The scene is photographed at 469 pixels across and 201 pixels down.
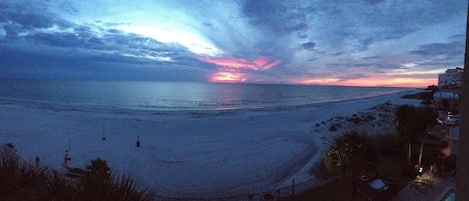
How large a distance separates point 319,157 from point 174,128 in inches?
851

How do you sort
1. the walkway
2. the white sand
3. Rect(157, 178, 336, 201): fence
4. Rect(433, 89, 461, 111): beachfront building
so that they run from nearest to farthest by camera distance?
the walkway < Rect(157, 178, 336, 201): fence < the white sand < Rect(433, 89, 461, 111): beachfront building

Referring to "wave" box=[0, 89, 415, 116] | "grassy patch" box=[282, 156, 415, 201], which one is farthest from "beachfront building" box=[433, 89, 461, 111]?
"wave" box=[0, 89, 415, 116]

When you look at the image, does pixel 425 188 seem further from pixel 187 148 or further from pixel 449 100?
pixel 449 100

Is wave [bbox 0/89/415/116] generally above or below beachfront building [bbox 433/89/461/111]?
below

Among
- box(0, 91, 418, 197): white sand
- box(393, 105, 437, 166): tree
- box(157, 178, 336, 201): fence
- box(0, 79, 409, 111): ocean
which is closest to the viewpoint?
box(157, 178, 336, 201): fence

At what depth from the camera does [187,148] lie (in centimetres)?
2677

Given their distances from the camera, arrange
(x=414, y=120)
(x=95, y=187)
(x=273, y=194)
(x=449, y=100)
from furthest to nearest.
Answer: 1. (x=449, y=100)
2. (x=414, y=120)
3. (x=273, y=194)
4. (x=95, y=187)

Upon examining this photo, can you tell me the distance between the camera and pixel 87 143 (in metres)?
28.4

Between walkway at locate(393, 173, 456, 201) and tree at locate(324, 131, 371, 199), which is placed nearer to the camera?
walkway at locate(393, 173, 456, 201)

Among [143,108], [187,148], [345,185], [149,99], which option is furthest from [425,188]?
[149,99]

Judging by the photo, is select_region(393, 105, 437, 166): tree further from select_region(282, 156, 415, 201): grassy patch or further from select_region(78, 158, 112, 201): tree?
select_region(78, 158, 112, 201): tree

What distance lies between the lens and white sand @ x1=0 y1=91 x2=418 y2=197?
1822 cm

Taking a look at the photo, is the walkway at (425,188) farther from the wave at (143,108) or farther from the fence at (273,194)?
the wave at (143,108)

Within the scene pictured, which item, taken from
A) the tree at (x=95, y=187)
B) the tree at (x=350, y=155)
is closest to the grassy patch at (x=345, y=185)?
the tree at (x=350, y=155)
